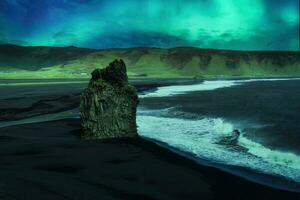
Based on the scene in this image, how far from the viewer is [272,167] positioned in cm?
1845

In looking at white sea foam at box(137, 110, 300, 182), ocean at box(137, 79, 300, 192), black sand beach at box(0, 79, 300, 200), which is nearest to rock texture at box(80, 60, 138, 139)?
black sand beach at box(0, 79, 300, 200)

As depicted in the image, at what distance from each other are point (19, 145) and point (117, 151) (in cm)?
496

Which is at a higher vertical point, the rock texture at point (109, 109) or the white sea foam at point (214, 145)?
the rock texture at point (109, 109)

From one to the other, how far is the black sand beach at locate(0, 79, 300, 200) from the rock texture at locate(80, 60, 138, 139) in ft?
4.74

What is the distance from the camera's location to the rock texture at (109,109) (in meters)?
25.2

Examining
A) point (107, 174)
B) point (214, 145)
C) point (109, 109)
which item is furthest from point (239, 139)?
point (107, 174)

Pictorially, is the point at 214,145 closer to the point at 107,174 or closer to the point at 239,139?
the point at 239,139

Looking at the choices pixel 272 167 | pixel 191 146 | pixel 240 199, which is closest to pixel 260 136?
pixel 191 146

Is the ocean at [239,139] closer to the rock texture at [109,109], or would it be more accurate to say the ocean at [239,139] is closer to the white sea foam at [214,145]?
the white sea foam at [214,145]

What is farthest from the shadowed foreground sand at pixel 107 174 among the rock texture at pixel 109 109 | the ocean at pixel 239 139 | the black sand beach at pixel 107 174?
the rock texture at pixel 109 109

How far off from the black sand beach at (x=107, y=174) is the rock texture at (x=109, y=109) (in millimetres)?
1446

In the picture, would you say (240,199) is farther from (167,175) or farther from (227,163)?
(227,163)

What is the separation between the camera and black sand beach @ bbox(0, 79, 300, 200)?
1403cm

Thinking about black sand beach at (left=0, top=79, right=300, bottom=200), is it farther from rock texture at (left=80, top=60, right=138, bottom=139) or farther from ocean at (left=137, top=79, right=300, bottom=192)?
rock texture at (left=80, top=60, right=138, bottom=139)
